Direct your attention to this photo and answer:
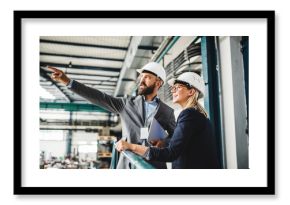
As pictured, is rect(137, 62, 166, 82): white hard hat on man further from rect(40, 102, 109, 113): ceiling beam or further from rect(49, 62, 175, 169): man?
rect(40, 102, 109, 113): ceiling beam

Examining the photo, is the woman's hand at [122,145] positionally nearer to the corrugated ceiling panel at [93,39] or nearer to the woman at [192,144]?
the woman at [192,144]

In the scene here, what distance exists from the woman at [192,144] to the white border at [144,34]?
0.21 feet

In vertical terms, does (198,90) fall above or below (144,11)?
below

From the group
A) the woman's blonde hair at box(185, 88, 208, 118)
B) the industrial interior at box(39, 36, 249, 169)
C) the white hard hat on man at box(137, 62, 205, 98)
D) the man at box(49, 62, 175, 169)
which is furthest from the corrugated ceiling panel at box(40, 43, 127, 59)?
the woman's blonde hair at box(185, 88, 208, 118)

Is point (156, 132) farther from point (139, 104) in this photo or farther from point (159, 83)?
point (159, 83)

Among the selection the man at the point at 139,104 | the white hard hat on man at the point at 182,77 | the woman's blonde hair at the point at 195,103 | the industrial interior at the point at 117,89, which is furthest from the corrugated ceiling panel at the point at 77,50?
the woman's blonde hair at the point at 195,103

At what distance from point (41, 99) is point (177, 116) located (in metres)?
0.87

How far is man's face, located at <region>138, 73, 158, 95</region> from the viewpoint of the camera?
1.79m

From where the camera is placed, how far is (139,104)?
5.89ft

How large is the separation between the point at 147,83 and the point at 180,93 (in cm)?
23

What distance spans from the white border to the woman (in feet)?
0.21
